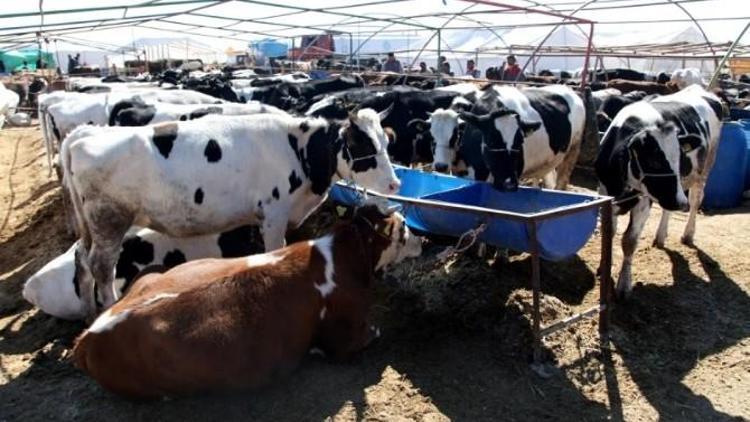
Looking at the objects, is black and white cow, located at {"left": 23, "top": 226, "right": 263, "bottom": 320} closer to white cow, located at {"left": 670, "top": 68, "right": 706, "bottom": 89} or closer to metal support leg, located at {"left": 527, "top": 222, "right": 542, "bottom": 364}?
metal support leg, located at {"left": 527, "top": 222, "right": 542, "bottom": 364}

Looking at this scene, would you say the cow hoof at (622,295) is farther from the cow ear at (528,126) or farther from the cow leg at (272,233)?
the cow leg at (272,233)

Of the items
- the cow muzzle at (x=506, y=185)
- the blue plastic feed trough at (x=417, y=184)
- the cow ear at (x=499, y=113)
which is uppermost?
the cow ear at (x=499, y=113)

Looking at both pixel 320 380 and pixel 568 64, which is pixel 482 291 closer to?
pixel 320 380

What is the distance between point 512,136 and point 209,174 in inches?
118

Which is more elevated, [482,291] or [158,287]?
[158,287]

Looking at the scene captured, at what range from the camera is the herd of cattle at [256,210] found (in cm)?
386

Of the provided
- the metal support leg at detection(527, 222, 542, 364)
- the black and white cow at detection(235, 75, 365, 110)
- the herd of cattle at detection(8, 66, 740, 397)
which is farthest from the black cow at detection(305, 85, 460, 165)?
the metal support leg at detection(527, 222, 542, 364)

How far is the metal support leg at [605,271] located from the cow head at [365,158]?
6.30 feet

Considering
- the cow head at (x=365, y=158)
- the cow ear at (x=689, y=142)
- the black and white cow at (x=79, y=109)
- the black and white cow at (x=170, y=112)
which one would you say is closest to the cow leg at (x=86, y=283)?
the cow head at (x=365, y=158)

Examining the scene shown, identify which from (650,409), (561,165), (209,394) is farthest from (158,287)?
(561,165)

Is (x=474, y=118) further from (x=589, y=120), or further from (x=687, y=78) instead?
(x=687, y=78)

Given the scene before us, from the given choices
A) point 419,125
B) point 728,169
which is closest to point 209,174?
point 419,125

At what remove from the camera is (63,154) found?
5.10 m

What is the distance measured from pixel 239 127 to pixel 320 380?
2.32m
